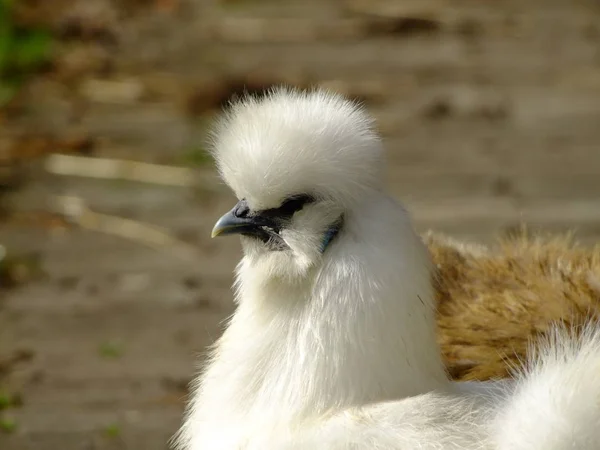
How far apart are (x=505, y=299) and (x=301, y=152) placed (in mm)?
789

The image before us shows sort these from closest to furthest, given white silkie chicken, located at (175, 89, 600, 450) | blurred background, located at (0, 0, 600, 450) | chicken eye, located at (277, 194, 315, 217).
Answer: white silkie chicken, located at (175, 89, 600, 450) < chicken eye, located at (277, 194, 315, 217) < blurred background, located at (0, 0, 600, 450)

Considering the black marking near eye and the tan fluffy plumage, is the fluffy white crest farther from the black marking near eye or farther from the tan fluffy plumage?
the tan fluffy plumage

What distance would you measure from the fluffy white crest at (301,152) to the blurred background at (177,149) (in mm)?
1416

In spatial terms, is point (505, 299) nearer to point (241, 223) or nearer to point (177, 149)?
point (241, 223)

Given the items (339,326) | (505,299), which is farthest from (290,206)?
(505,299)

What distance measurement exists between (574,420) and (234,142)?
924 mm

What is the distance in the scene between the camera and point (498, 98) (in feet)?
20.3

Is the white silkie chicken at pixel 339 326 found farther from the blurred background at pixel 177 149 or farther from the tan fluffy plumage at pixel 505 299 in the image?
the blurred background at pixel 177 149

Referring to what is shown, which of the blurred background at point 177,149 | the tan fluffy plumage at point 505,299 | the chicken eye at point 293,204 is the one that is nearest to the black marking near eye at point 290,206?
the chicken eye at point 293,204

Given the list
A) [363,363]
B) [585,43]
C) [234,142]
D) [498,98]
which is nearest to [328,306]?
[363,363]

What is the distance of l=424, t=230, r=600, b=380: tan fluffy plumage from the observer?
9.92 feet

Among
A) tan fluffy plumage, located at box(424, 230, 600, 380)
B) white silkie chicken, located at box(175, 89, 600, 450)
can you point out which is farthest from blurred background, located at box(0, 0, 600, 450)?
white silkie chicken, located at box(175, 89, 600, 450)

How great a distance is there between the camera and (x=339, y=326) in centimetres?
267

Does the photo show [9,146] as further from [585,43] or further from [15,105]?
[585,43]
